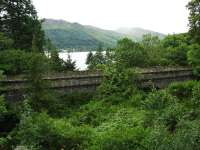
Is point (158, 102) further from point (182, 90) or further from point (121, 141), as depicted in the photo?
point (121, 141)

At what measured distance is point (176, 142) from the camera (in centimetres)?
1917

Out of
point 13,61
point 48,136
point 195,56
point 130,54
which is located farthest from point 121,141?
point 130,54

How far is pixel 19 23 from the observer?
49969 mm

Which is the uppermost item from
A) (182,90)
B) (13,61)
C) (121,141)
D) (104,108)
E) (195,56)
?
(195,56)

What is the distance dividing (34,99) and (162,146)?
53.5 ft

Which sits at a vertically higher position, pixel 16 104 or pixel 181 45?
pixel 181 45

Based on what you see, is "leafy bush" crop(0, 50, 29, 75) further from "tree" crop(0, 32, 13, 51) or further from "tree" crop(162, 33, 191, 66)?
"tree" crop(162, 33, 191, 66)

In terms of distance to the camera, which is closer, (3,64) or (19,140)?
(19,140)

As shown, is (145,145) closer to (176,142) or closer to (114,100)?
(176,142)

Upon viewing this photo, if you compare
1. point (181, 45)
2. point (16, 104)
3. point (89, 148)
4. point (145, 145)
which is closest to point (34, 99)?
point (16, 104)

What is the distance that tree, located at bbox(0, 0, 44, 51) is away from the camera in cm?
4938

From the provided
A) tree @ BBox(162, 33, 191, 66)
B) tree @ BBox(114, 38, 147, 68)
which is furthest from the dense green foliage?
tree @ BBox(162, 33, 191, 66)

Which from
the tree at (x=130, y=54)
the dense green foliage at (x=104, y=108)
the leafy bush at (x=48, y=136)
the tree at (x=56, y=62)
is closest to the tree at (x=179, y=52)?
the dense green foliage at (x=104, y=108)

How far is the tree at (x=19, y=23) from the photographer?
4938 centimetres
